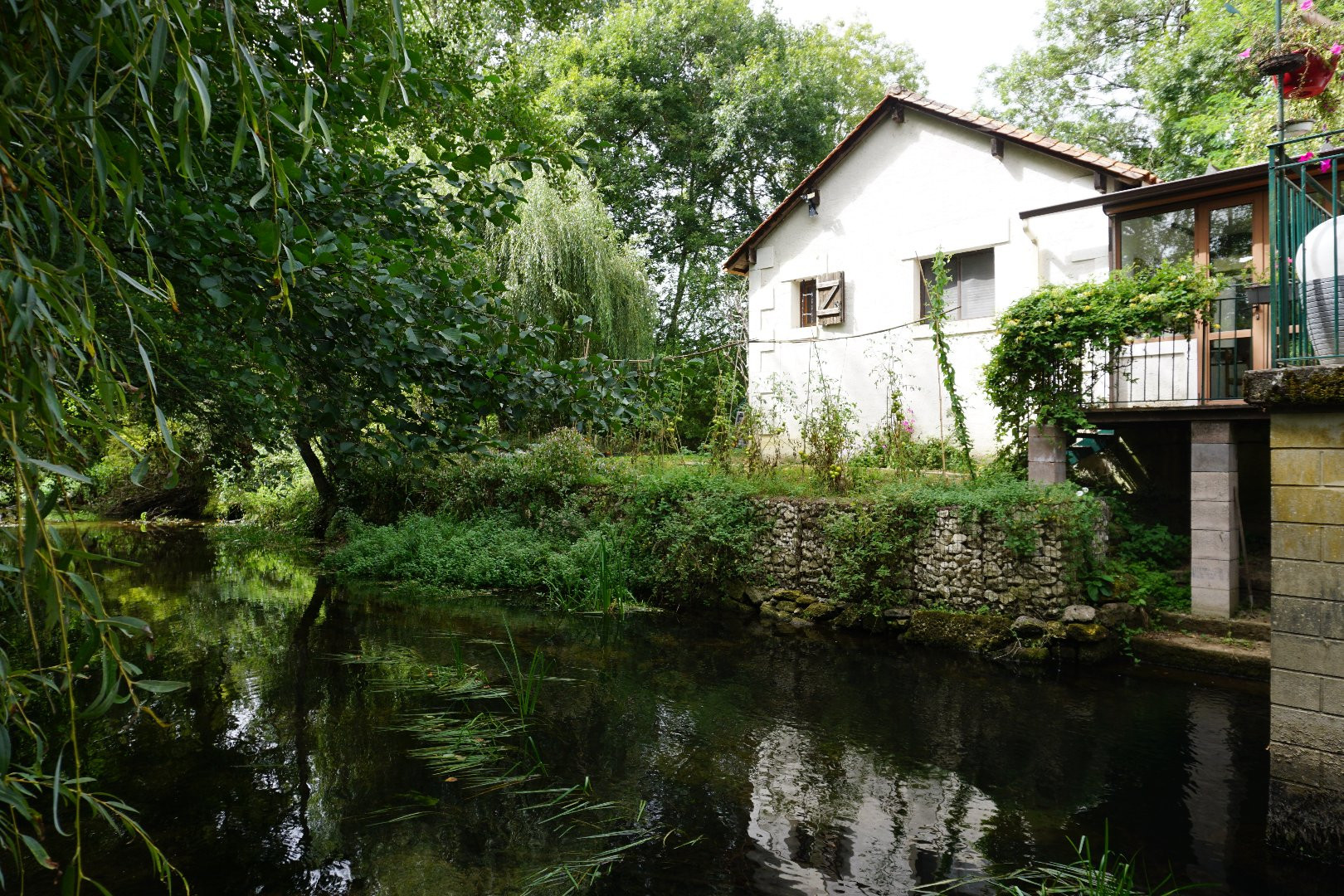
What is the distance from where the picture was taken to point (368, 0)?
7316 mm

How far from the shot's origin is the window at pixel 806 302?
53.1ft

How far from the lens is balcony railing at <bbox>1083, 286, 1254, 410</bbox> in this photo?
916 centimetres

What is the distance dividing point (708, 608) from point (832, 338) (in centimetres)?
678

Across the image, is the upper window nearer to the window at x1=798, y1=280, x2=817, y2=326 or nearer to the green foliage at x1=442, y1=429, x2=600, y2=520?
the window at x1=798, y1=280, x2=817, y2=326

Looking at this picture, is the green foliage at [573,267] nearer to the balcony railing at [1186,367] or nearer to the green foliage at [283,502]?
the green foliage at [283,502]

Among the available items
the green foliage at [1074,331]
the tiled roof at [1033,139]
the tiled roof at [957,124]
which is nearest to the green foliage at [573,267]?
the tiled roof at [957,124]

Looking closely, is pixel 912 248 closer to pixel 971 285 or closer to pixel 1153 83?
pixel 971 285

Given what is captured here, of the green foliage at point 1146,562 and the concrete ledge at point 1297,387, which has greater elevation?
the concrete ledge at point 1297,387

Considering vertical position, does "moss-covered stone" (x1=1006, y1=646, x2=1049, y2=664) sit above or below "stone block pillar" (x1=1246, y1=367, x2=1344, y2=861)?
below

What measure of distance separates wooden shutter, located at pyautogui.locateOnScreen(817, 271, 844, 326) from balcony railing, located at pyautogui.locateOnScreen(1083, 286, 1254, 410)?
5.87 meters

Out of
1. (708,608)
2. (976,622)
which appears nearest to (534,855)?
(976,622)

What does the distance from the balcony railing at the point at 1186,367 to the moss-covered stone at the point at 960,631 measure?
2.87 meters

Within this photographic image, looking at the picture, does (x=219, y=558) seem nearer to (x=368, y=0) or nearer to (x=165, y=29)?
(x=368, y=0)

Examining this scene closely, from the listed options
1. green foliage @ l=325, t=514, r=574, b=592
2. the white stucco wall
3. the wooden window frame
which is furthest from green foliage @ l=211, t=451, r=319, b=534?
the wooden window frame
